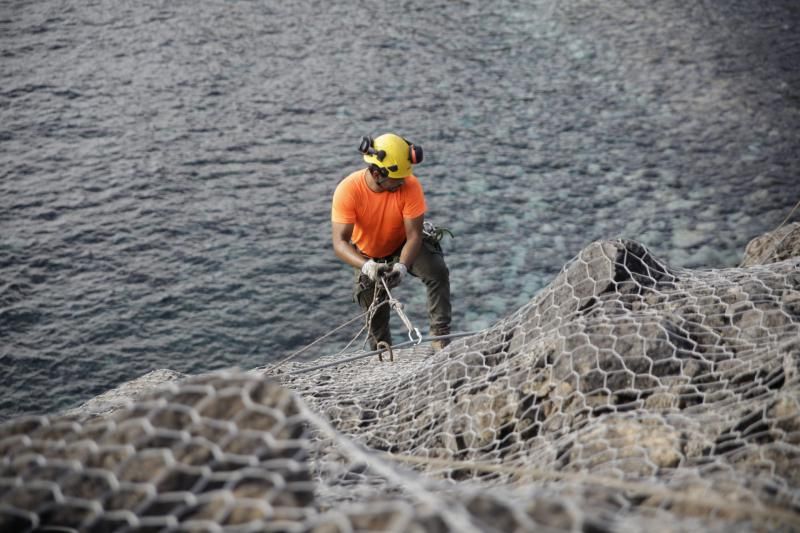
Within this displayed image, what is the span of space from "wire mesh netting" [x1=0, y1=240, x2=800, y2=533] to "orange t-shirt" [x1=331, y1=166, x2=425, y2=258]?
4.75 feet

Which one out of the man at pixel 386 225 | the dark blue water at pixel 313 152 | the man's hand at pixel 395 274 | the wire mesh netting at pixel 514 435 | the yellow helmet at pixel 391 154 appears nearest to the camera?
the wire mesh netting at pixel 514 435

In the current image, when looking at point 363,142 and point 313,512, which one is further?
point 363,142

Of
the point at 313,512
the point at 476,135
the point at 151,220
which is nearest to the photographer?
the point at 313,512

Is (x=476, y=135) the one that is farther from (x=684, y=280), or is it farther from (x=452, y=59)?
(x=684, y=280)

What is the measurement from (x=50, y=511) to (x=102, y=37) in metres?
14.0

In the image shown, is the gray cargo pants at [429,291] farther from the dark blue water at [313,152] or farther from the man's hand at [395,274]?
the dark blue water at [313,152]

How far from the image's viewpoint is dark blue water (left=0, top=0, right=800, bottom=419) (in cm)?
926

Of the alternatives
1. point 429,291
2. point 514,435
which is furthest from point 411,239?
point 514,435

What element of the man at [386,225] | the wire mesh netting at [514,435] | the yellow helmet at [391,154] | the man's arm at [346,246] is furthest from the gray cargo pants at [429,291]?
the wire mesh netting at [514,435]

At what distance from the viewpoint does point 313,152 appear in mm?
12062

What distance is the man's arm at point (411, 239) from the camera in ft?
22.0

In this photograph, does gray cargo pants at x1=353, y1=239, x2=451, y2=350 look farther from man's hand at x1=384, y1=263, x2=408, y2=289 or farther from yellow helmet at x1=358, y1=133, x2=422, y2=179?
yellow helmet at x1=358, y1=133, x2=422, y2=179

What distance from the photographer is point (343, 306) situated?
31.1ft

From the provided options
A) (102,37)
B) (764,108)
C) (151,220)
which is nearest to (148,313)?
(151,220)
